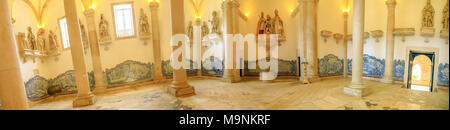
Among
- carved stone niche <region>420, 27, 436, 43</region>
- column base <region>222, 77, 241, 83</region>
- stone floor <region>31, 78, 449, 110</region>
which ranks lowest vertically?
stone floor <region>31, 78, 449, 110</region>

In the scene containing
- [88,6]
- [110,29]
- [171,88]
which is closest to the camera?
[171,88]

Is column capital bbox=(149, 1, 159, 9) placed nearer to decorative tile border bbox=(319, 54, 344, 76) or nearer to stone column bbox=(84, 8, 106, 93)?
stone column bbox=(84, 8, 106, 93)

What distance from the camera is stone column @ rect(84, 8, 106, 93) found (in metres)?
9.48

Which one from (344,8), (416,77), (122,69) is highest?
(344,8)

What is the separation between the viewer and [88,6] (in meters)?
9.48

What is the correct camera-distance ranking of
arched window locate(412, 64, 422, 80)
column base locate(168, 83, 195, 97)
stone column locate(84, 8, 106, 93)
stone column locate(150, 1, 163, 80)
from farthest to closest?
arched window locate(412, 64, 422, 80) < stone column locate(150, 1, 163, 80) < stone column locate(84, 8, 106, 93) < column base locate(168, 83, 195, 97)

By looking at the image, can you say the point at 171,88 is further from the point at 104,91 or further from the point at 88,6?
the point at 88,6

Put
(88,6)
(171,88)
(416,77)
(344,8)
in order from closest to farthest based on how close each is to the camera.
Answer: (171,88)
(88,6)
(344,8)
(416,77)

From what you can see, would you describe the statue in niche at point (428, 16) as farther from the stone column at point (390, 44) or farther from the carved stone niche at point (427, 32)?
the stone column at point (390, 44)

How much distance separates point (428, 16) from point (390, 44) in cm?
156

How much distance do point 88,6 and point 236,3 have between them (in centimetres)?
642

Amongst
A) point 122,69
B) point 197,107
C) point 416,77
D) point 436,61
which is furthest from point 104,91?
point 416,77

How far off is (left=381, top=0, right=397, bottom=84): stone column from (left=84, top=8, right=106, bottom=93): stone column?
40.0ft

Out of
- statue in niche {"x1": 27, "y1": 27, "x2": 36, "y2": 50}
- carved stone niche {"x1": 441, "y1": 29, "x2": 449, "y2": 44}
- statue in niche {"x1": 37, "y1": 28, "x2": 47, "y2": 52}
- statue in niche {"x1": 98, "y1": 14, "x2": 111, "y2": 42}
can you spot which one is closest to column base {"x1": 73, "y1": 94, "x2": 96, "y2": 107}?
statue in niche {"x1": 98, "y1": 14, "x2": 111, "y2": 42}
